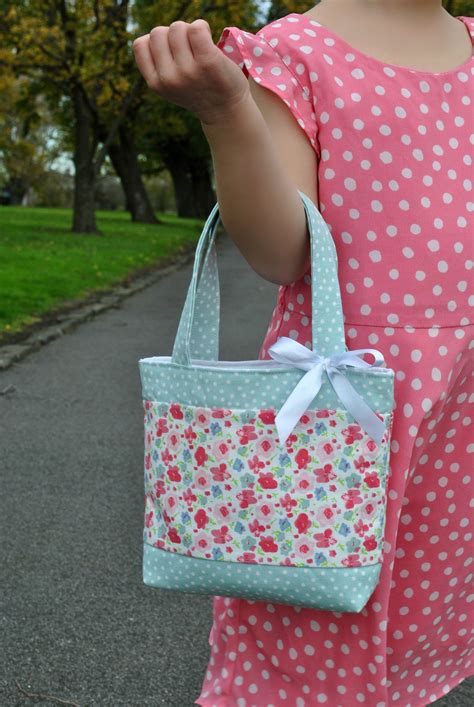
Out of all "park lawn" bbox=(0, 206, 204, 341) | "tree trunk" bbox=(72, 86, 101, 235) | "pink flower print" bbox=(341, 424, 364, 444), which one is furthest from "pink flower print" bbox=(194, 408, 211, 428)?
A: "tree trunk" bbox=(72, 86, 101, 235)

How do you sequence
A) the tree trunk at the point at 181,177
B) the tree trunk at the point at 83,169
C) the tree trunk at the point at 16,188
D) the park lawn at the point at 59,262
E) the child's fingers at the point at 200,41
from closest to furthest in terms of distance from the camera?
the child's fingers at the point at 200,41, the park lawn at the point at 59,262, the tree trunk at the point at 83,169, the tree trunk at the point at 181,177, the tree trunk at the point at 16,188

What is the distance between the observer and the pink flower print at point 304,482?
1407 mm

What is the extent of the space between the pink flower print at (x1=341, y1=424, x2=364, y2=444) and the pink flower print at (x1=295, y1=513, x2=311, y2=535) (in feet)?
0.44

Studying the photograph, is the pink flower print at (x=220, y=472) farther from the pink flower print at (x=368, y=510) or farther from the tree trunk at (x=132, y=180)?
the tree trunk at (x=132, y=180)

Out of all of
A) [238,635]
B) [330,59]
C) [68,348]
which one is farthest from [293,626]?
[68,348]

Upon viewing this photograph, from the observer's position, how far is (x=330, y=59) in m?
1.46

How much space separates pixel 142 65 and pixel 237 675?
1.08 meters

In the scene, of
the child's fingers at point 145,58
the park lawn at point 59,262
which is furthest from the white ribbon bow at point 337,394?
the park lawn at point 59,262

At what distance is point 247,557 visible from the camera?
1452mm

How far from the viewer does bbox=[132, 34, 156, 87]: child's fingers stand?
1216 mm

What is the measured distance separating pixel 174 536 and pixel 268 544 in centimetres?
16

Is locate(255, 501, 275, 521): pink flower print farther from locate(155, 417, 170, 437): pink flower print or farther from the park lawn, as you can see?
the park lawn

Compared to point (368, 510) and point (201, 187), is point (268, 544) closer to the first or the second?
point (368, 510)

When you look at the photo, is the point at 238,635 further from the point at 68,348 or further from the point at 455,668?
the point at 68,348
